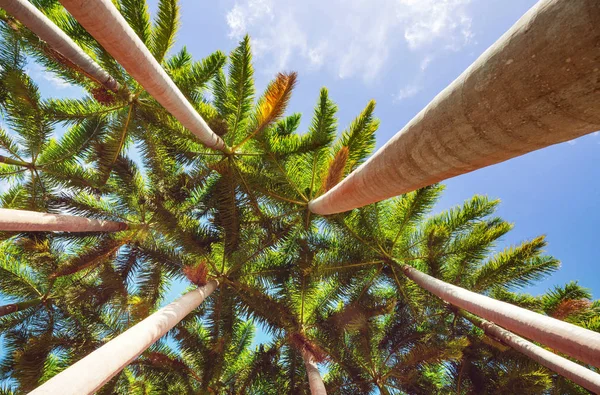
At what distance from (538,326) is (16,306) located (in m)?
11.4

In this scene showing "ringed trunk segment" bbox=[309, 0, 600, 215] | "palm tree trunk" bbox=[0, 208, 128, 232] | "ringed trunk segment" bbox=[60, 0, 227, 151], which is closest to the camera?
"ringed trunk segment" bbox=[309, 0, 600, 215]

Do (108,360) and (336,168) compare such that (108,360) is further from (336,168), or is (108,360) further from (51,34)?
(51,34)

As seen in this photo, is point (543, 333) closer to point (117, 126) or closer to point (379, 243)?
point (379, 243)

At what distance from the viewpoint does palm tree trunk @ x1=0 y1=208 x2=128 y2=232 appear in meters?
5.24

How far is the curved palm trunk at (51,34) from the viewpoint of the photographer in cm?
467

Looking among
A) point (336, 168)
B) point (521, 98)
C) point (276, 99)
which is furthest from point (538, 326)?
point (276, 99)

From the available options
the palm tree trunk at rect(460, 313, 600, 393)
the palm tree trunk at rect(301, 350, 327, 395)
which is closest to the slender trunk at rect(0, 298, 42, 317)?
the palm tree trunk at rect(301, 350, 327, 395)

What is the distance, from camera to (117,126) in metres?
7.39

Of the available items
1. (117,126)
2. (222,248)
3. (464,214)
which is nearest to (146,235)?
(222,248)

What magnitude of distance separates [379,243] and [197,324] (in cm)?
596

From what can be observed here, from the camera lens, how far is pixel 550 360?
6289 mm

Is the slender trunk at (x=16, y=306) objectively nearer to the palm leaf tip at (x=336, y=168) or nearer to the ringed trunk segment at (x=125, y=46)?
the ringed trunk segment at (x=125, y=46)

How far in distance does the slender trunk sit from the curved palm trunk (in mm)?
6147

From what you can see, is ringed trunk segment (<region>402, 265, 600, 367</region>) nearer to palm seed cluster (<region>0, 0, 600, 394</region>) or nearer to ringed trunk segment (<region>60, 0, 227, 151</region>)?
palm seed cluster (<region>0, 0, 600, 394</region>)
